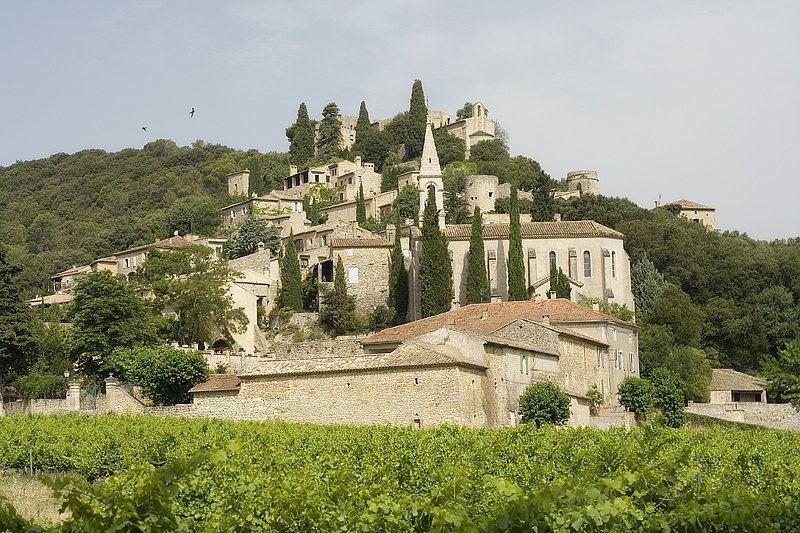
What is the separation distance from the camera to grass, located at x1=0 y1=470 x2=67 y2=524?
2588cm

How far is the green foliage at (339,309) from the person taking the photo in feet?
249

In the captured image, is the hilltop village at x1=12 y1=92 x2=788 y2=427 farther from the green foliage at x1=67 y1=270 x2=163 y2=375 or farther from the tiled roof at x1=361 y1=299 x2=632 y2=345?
the green foliage at x1=67 y1=270 x2=163 y2=375

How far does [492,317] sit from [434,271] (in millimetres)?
13424

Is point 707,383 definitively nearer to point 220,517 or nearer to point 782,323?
point 782,323

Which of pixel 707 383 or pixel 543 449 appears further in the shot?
pixel 707 383

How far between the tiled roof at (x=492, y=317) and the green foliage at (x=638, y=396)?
176 inches

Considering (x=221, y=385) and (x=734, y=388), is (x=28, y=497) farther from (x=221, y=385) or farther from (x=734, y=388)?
(x=734, y=388)

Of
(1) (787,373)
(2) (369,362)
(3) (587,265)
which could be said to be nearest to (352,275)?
(3) (587,265)

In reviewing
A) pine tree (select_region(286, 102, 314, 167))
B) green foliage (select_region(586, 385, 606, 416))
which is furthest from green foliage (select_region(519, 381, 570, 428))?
pine tree (select_region(286, 102, 314, 167))

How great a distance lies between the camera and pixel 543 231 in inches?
3061

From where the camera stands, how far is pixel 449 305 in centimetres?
6938

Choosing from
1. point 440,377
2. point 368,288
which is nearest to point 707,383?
point 368,288

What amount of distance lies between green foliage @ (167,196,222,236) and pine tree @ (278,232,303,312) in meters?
30.7

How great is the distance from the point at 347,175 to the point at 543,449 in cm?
8503
